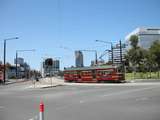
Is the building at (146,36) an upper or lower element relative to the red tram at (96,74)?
upper

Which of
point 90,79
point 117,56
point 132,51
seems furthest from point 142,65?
point 117,56

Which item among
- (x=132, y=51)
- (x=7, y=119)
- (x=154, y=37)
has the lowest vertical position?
(x=7, y=119)

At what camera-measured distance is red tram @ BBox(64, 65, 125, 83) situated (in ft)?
187

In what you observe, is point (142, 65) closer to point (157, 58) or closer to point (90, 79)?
point (157, 58)

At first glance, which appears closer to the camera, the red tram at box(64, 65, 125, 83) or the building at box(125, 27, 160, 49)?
the red tram at box(64, 65, 125, 83)

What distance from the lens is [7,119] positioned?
13430 millimetres

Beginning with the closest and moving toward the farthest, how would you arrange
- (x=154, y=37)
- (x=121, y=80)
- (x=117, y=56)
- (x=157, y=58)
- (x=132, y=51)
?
(x=121, y=80) < (x=157, y=58) < (x=132, y=51) < (x=117, y=56) < (x=154, y=37)

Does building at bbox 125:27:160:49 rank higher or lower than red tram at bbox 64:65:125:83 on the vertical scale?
higher

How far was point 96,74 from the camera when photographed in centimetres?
6066

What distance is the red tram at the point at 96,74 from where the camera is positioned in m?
57.1

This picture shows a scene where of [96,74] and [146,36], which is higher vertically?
[146,36]

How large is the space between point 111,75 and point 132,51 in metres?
27.3

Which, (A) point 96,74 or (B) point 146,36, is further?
(B) point 146,36

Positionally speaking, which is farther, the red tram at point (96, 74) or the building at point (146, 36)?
the building at point (146, 36)
